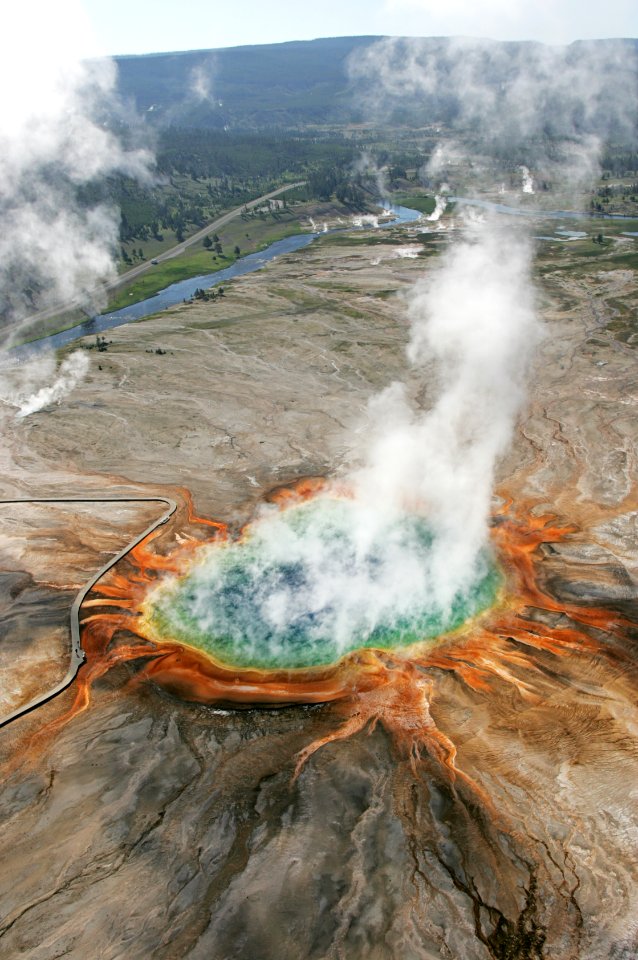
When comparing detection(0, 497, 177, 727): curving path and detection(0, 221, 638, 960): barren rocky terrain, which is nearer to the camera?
detection(0, 221, 638, 960): barren rocky terrain

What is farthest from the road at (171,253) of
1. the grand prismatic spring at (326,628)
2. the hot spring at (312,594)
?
the hot spring at (312,594)

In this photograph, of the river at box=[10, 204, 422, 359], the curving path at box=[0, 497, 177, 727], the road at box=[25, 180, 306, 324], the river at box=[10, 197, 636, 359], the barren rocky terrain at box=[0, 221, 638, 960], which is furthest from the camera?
the road at box=[25, 180, 306, 324]

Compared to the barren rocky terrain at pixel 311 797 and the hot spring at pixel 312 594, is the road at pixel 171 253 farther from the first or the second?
the hot spring at pixel 312 594

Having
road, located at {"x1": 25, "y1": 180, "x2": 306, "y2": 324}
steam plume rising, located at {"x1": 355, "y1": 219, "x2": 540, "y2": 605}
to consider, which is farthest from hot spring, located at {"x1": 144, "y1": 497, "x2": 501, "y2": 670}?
road, located at {"x1": 25, "y1": 180, "x2": 306, "y2": 324}

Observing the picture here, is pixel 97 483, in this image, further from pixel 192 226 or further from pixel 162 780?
pixel 192 226

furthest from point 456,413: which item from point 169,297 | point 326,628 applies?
point 169,297

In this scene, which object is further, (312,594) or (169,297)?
(169,297)

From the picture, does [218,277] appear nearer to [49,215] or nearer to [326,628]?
[49,215]

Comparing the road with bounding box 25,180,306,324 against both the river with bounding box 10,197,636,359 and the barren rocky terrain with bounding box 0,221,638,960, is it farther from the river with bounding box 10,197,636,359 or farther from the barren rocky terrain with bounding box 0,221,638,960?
the barren rocky terrain with bounding box 0,221,638,960
